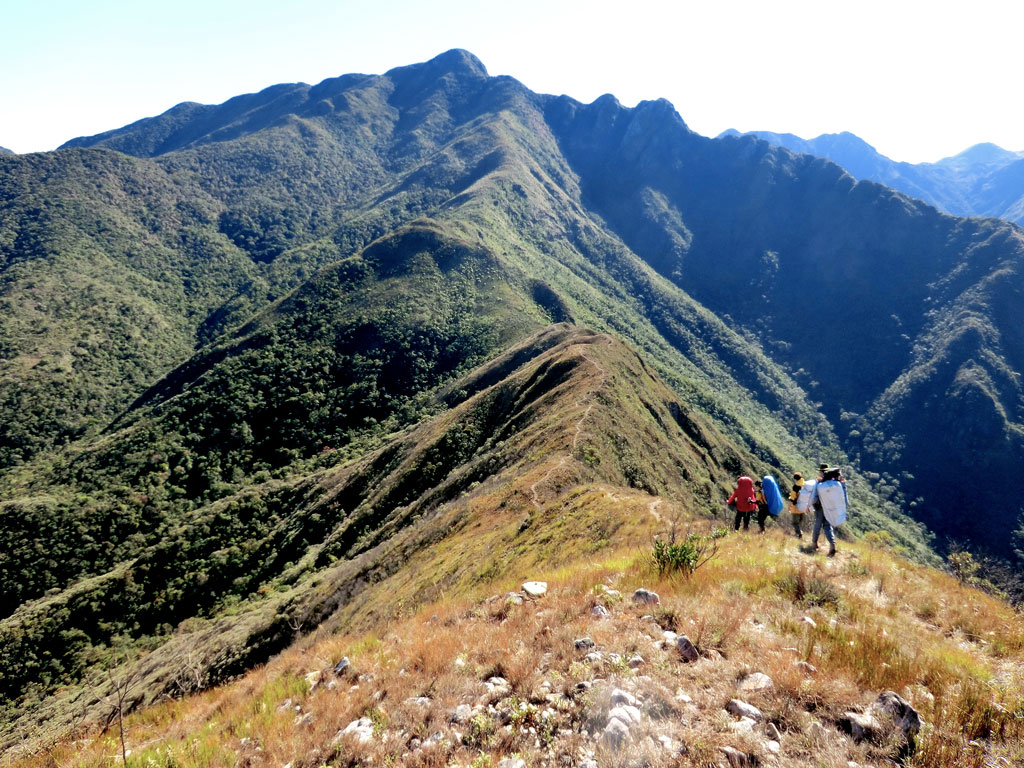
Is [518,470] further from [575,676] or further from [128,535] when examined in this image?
[128,535]

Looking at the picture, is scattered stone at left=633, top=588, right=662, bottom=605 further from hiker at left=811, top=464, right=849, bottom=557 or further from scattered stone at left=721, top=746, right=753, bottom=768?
hiker at left=811, top=464, right=849, bottom=557

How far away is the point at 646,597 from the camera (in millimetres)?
8531

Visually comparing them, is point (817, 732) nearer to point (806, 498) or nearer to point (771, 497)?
point (806, 498)

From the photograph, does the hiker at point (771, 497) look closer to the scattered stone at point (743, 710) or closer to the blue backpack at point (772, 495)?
the blue backpack at point (772, 495)

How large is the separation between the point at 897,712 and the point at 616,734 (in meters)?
3.00

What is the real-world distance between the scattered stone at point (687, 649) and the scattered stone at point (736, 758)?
5.48 ft

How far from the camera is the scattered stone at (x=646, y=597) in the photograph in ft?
27.6

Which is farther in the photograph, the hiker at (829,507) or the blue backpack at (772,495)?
the blue backpack at (772,495)

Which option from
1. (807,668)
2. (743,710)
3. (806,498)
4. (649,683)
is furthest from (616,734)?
(806,498)

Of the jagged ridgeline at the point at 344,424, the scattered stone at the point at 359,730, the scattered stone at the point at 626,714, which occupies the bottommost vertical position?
the jagged ridgeline at the point at 344,424

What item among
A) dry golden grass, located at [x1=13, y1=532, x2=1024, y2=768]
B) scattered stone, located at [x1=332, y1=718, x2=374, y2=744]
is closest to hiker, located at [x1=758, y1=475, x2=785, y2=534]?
dry golden grass, located at [x1=13, y1=532, x2=1024, y2=768]

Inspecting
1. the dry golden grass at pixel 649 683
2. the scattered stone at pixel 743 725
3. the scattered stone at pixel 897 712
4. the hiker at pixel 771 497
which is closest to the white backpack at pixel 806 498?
the hiker at pixel 771 497

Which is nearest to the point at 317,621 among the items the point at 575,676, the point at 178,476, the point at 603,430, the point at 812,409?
the point at 603,430

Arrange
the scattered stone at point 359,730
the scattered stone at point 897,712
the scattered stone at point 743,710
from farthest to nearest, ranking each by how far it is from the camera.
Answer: the scattered stone at point 359,730 < the scattered stone at point 743,710 < the scattered stone at point 897,712
